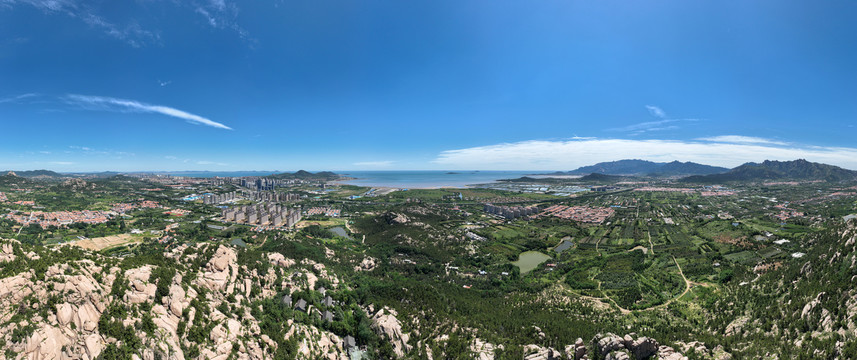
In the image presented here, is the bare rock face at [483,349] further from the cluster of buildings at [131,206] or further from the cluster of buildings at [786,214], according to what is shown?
the cluster of buildings at [131,206]

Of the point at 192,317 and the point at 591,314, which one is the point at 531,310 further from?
the point at 192,317

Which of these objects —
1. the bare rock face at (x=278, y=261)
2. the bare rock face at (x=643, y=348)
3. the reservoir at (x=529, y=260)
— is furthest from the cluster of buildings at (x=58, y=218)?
the bare rock face at (x=643, y=348)

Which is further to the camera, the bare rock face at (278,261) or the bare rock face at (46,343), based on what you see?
the bare rock face at (278,261)

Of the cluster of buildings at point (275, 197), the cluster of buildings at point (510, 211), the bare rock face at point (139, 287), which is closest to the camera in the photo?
the bare rock face at point (139, 287)

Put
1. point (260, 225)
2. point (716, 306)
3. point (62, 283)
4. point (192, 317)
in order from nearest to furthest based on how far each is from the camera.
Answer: point (62, 283)
point (192, 317)
point (716, 306)
point (260, 225)

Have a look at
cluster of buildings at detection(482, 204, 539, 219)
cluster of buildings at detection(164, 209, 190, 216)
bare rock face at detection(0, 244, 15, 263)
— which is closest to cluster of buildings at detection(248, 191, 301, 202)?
cluster of buildings at detection(164, 209, 190, 216)

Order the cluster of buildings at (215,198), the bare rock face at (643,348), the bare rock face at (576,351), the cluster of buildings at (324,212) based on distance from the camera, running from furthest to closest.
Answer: the cluster of buildings at (215,198) → the cluster of buildings at (324,212) → the bare rock face at (576,351) → the bare rock face at (643,348)

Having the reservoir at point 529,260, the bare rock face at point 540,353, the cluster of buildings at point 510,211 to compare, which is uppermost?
the cluster of buildings at point 510,211

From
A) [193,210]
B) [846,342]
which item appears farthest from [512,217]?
[193,210]
